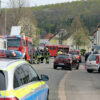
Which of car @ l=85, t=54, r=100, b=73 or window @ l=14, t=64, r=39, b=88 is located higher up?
window @ l=14, t=64, r=39, b=88

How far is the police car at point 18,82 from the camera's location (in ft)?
18.3

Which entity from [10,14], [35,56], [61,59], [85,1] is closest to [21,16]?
[10,14]

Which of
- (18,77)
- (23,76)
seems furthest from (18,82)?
(23,76)

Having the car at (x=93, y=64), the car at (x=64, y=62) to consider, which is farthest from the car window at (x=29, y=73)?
the car at (x=64, y=62)

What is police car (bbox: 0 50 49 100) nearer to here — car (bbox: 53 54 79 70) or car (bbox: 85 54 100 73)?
car (bbox: 85 54 100 73)

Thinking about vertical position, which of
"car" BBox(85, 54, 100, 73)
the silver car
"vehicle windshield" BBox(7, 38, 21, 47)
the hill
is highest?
the hill

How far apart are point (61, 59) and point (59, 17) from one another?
9187 centimetres

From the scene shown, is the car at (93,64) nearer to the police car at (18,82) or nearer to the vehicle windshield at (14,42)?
the vehicle windshield at (14,42)

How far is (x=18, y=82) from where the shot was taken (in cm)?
609

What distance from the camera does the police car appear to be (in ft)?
18.3

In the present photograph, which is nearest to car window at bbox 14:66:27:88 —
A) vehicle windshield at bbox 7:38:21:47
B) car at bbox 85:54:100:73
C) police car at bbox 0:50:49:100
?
police car at bbox 0:50:49:100

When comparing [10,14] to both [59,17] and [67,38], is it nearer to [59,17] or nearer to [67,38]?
[59,17]

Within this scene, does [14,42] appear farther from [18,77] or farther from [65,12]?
[65,12]

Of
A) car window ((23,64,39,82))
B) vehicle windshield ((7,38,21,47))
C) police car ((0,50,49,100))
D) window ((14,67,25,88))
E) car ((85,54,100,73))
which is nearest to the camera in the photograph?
police car ((0,50,49,100))
